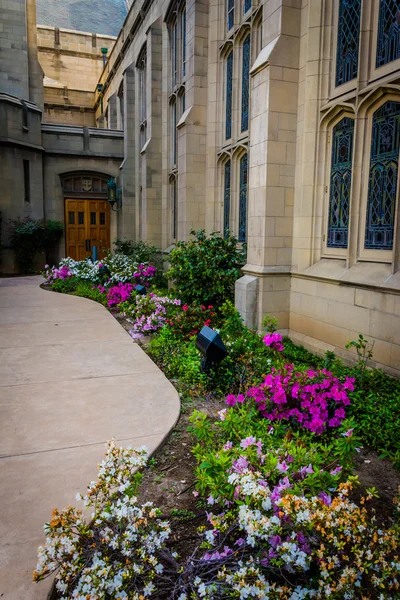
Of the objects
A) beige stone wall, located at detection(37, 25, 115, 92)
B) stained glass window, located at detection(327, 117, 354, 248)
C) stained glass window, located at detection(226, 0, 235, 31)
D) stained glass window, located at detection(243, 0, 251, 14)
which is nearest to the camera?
stained glass window, located at detection(327, 117, 354, 248)

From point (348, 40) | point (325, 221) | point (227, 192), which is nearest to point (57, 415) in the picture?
point (325, 221)

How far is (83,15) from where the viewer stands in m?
29.7

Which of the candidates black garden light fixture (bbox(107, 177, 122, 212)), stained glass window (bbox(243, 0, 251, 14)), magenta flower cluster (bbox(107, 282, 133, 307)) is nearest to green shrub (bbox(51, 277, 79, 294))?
magenta flower cluster (bbox(107, 282, 133, 307))

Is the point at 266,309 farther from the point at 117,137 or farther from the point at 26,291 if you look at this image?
the point at 117,137

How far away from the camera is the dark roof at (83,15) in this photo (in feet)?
93.4

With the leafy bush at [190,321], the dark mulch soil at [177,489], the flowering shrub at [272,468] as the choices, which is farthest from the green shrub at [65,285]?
the flowering shrub at [272,468]

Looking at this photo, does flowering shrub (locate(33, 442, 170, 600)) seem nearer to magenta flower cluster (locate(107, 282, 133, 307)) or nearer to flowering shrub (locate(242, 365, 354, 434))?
flowering shrub (locate(242, 365, 354, 434))

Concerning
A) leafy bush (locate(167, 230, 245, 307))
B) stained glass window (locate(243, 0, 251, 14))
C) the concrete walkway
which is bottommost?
the concrete walkway

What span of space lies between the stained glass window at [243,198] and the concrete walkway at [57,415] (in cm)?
305

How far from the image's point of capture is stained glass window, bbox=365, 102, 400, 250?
15.2 ft

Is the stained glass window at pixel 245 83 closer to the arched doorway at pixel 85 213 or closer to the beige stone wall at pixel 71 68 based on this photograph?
the arched doorway at pixel 85 213

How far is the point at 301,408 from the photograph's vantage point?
334 cm

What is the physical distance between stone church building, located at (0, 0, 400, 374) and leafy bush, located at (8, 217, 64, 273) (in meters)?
0.52

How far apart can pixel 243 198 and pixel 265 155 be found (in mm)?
2360
